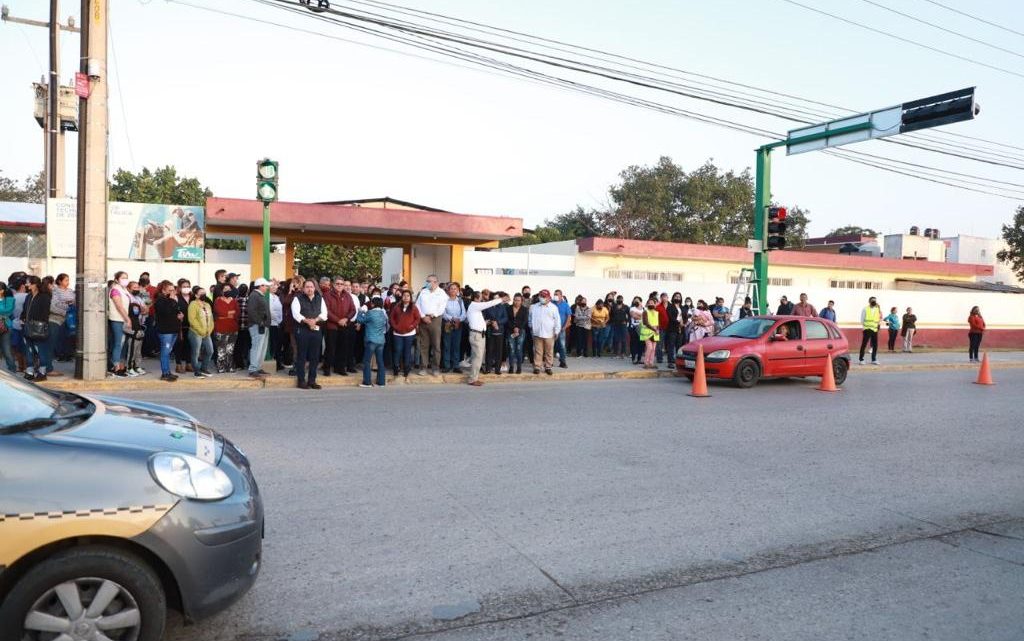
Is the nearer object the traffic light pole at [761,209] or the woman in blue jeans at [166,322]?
the woman in blue jeans at [166,322]

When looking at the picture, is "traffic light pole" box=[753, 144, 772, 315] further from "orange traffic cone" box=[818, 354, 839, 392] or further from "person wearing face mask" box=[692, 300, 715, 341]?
"orange traffic cone" box=[818, 354, 839, 392]

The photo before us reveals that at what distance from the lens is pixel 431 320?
14195mm

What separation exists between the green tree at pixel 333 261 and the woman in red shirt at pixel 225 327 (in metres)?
30.7

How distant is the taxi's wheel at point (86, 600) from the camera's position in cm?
298

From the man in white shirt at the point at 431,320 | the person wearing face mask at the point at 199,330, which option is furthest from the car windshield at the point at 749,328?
the person wearing face mask at the point at 199,330

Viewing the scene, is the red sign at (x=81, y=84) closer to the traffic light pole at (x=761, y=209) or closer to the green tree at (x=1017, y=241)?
the traffic light pole at (x=761, y=209)

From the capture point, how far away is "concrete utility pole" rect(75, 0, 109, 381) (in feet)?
38.9

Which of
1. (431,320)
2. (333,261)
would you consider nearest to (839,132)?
(431,320)

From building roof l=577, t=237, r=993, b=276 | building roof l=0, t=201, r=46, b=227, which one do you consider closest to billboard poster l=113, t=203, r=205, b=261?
building roof l=0, t=201, r=46, b=227

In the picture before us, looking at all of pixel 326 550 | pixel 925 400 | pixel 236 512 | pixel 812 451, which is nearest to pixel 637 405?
pixel 812 451

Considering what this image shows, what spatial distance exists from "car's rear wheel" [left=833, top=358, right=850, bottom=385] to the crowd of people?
3.93 m

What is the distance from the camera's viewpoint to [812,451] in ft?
27.9

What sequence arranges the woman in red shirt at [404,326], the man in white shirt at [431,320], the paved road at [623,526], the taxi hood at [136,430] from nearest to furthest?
the taxi hood at [136,430]
the paved road at [623,526]
the woman in red shirt at [404,326]
the man in white shirt at [431,320]

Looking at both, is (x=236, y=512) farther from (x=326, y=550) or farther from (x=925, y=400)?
(x=925, y=400)
